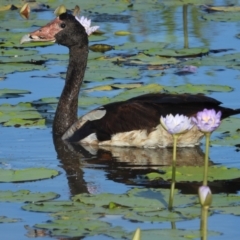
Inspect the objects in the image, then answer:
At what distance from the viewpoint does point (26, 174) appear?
7988 millimetres

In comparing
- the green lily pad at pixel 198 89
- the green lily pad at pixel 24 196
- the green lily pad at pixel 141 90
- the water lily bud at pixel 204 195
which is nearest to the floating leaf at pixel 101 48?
the green lily pad at pixel 141 90

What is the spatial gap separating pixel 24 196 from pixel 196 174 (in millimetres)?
1373

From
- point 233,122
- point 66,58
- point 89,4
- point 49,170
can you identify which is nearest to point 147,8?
point 89,4

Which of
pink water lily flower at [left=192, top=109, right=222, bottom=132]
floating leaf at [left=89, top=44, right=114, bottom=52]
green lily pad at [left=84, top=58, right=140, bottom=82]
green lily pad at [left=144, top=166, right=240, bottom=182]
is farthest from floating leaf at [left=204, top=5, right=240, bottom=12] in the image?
pink water lily flower at [left=192, top=109, right=222, bottom=132]

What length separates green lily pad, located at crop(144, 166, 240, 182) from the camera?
7.75m

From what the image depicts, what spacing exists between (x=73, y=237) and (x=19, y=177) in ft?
5.48

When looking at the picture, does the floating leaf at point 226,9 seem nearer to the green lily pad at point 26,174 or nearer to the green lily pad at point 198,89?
the green lily pad at point 198,89

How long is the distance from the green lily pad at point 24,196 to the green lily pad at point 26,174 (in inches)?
18.8

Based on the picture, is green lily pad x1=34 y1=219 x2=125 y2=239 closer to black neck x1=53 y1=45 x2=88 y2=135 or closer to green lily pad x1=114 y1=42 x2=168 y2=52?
black neck x1=53 y1=45 x2=88 y2=135

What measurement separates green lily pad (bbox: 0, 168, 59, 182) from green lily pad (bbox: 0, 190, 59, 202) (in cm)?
48

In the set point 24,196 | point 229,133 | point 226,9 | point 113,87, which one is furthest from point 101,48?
point 24,196

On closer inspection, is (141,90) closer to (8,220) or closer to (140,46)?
(140,46)

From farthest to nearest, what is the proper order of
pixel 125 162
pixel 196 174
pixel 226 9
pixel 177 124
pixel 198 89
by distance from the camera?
pixel 226 9, pixel 198 89, pixel 125 162, pixel 196 174, pixel 177 124

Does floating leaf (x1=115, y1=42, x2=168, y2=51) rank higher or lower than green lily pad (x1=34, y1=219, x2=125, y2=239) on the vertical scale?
lower
